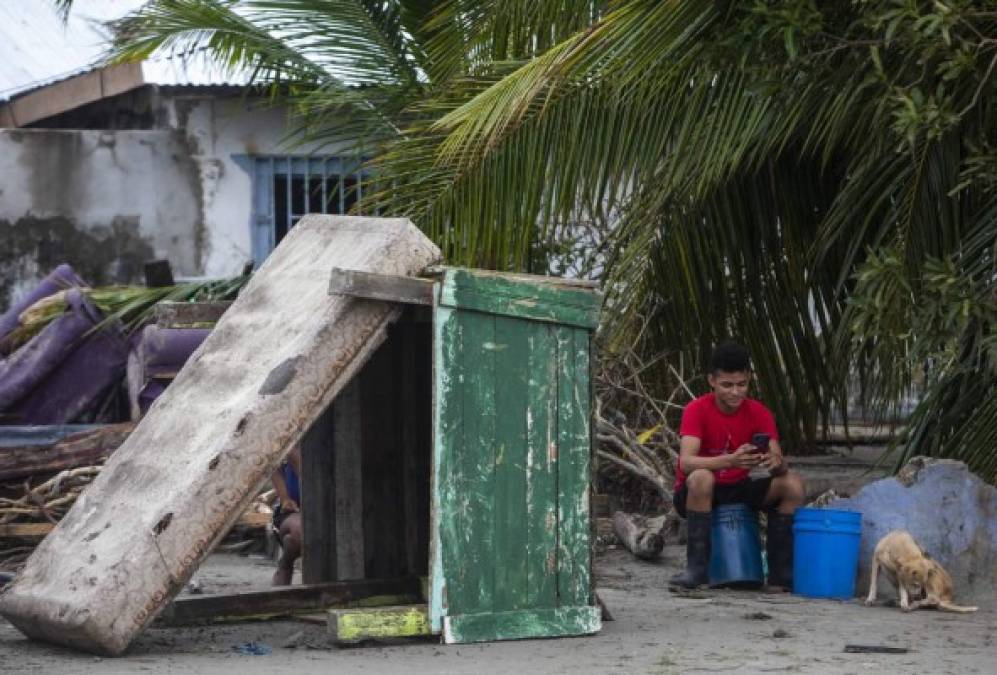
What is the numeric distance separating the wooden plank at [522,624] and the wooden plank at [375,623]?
4.5 inches

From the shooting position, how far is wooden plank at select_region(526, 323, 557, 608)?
7.22m

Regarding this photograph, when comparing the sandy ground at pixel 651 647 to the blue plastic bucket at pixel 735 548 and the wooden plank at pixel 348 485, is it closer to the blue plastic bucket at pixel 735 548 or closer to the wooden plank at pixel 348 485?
the blue plastic bucket at pixel 735 548

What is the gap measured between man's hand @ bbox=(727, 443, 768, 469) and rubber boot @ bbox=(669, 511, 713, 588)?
32cm

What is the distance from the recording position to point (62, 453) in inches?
420

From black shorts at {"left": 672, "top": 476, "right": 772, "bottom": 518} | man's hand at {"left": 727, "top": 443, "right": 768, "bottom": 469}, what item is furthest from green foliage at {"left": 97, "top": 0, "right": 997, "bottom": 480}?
black shorts at {"left": 672, "top": 476, "right": 772, "bottom": 518}

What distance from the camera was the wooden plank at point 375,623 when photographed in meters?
6.90

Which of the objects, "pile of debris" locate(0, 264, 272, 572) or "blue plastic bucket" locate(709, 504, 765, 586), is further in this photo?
"pile of debris" locate(0, 264, 272, 572)

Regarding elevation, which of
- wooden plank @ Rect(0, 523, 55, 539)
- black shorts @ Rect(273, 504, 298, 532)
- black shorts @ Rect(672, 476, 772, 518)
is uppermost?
black shorts @ Rect(672, 476, 772, 518)

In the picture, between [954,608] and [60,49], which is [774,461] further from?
[60,49]

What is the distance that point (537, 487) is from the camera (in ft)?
23.8

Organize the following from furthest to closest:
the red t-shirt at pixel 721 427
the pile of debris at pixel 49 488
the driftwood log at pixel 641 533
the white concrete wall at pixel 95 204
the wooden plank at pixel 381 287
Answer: the white concrete wall at pixel 95 204 → the pile of debris at pixel 49 488 → the driftwood log at pixel 641 533 → the red t-shirt at pixel 721 427 → the wooden plank at pixel 381 287

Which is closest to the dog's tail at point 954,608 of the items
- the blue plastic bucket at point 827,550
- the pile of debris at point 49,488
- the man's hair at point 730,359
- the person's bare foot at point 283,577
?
→ the blue plastic bucket at point 827,550

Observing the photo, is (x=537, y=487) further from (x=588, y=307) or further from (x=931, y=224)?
(x=931, y=224)

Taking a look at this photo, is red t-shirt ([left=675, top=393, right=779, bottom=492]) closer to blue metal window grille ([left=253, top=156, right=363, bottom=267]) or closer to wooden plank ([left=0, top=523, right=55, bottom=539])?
wooden plank ([left=0, top=523, right=55, bottom=539])
